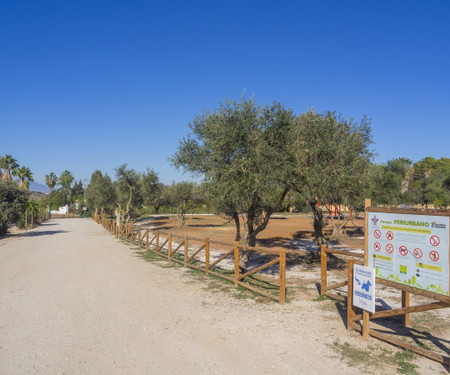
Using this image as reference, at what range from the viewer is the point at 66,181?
3430 inches

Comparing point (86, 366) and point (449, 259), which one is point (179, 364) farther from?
point (449, 259)

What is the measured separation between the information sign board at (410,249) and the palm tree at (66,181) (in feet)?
290

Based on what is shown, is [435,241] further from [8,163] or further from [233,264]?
[8,163]

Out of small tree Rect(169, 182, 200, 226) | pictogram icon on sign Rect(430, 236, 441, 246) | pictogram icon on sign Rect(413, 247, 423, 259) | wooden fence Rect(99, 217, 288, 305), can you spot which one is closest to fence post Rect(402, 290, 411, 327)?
pictogram icon on sign Rect(413, 247, 423, 259)

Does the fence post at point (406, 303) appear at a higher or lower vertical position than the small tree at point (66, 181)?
lower

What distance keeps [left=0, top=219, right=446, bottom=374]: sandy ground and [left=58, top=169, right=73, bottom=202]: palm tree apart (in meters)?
81.0

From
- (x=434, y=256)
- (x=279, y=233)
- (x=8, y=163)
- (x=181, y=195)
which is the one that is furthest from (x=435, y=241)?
(x=8, y=163)

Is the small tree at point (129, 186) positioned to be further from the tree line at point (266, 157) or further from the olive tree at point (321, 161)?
the olive tree at point (321, 161)

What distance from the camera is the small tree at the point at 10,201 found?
1024 inches

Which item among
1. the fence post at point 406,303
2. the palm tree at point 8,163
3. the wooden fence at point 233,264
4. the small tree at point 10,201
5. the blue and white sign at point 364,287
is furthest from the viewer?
the palm tree at point 8,163

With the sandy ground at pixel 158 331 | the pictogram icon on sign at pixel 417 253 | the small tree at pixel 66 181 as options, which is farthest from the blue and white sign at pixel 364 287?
the small tree at pixel 66 181

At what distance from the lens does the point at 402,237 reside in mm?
5566

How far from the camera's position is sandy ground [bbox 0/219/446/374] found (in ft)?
16.4

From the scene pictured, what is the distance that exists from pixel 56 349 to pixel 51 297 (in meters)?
3.81
